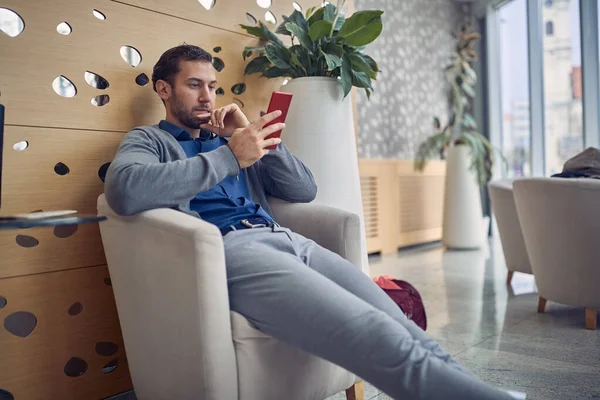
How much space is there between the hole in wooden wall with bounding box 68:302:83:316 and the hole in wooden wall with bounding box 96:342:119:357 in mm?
142

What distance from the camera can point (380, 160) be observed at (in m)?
5.17

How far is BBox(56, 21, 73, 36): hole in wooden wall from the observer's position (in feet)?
5.78

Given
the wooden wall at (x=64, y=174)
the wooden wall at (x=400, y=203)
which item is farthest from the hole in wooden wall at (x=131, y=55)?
the wooden wall at (x=400, y=203)

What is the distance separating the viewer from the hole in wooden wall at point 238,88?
7.67ft

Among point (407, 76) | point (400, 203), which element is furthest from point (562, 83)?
point (400, 203)

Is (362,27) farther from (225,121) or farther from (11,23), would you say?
(11,23)

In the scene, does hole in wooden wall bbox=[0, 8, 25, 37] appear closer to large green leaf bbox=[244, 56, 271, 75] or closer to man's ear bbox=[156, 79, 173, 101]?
man's ear bbox=[156, 79, 173, 101]

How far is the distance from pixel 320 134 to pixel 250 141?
82cm

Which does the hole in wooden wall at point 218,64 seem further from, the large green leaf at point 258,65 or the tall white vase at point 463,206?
the tall white vase at point 463,206

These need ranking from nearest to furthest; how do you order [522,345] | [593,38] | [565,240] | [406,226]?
[522,345]
[565,240]
[593,38]
[406,226]

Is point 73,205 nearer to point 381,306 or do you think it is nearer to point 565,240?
point 381,306

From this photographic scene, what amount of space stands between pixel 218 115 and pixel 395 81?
13.2 ft

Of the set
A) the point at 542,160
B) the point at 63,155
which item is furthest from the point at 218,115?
the point at 542,160

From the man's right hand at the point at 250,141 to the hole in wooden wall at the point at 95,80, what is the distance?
23.7 inches
